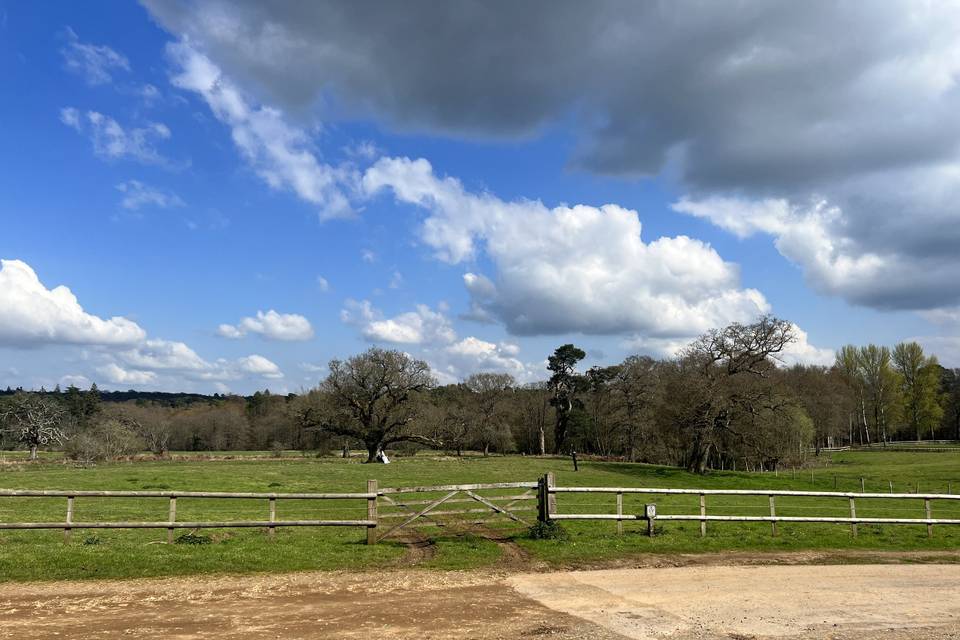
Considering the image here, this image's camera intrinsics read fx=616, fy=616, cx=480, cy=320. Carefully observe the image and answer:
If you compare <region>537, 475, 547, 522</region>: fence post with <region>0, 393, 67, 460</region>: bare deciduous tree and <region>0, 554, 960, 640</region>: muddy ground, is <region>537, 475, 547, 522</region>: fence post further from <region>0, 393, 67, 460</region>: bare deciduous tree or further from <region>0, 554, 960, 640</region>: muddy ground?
<region>0, 393, 67, 460</region>: bare deciduous tree

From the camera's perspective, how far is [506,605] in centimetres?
962

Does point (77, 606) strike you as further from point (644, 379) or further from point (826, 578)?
point (644, 379)

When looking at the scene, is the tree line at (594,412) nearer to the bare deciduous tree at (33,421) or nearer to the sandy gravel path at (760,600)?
the bare deciduous tree at (33,421)

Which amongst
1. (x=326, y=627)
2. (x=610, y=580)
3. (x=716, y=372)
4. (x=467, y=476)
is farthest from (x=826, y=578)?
(x=716, y=372)

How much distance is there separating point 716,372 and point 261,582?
43.0 m

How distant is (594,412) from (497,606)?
7319cm

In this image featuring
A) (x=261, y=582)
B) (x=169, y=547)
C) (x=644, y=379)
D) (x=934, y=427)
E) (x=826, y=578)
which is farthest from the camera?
(x=934, y=427)

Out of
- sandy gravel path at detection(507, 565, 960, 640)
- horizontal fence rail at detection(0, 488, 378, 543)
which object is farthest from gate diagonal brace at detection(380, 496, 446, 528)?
sandy gravel path at detection(507, 565, 960, 640)

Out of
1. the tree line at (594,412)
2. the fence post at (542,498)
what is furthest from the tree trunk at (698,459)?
the fence post at (542,498)

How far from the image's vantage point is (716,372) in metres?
47.7

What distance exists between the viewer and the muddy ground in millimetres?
8312

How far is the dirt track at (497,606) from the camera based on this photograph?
327 inches

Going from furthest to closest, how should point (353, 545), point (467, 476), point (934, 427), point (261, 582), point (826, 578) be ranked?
1. point (934, 427)
2. point (467, 476)
3. point (353, 545)
4. point (826, 578)
5. point (261, 582)

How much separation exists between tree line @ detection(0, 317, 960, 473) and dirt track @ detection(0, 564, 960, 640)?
35.0 m
